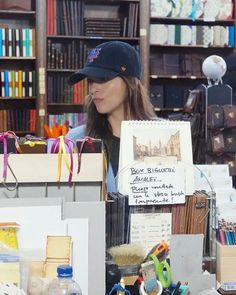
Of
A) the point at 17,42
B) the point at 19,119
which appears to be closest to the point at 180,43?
the point at 17,42

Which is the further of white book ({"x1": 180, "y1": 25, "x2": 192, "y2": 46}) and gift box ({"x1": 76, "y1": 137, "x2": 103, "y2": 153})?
white book ({"x1": 180, "y1": 25, "x2": 192, "y2": 46})

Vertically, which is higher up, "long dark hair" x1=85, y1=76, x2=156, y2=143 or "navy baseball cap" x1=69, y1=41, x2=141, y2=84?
"navy baseball cap" x1=69, y1=41, x2=141, y2=84

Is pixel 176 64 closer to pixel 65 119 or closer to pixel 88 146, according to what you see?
pixel 65 119

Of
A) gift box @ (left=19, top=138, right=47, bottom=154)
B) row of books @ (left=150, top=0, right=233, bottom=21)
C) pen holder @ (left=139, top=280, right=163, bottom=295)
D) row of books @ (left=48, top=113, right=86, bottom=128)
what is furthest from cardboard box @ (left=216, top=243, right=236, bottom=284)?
row of books @ (left=150, top=0, right=233, bottom=21)

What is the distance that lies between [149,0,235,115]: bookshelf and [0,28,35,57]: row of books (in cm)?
131

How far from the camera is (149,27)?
5.34 m

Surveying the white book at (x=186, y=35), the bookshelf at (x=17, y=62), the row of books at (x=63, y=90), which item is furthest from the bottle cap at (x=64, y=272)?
the white book at (x=186, y=35)

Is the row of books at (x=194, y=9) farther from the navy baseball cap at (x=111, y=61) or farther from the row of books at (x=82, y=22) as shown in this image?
the navy baseball cap at (x=111, y=61)

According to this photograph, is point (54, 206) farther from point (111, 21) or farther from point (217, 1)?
point (217, 1)

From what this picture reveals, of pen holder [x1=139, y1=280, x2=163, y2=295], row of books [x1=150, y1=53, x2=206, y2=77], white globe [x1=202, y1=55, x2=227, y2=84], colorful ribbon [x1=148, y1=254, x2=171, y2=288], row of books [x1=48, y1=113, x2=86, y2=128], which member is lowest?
pen holder [x1=139, y1=280, x2=163, y2=295]

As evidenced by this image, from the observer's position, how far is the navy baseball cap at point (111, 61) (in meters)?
1.67

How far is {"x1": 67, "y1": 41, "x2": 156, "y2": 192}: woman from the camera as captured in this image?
66.9 inches

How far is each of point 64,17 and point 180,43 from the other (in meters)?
1.33

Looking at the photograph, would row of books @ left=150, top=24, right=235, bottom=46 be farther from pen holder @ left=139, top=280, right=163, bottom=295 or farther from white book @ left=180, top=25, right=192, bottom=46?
pen holder @ left=139, top=280, right=163, bottom=295
